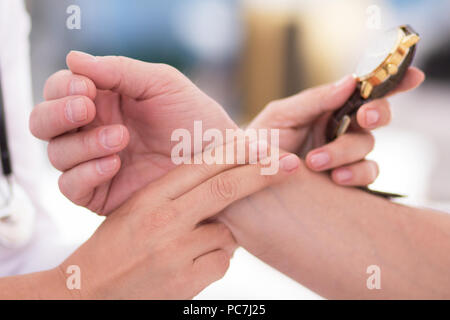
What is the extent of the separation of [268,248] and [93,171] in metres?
0.30

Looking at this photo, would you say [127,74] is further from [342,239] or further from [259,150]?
[342,239]

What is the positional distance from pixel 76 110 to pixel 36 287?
0.24 metres

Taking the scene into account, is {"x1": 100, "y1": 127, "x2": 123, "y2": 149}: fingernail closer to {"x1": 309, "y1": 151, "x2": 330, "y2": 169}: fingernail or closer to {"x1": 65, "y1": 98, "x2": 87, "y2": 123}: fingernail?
{"x1": 65, "y1": 98, "x2": 87, "y2": 123}: fingernail

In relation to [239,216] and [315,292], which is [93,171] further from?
[315,292]

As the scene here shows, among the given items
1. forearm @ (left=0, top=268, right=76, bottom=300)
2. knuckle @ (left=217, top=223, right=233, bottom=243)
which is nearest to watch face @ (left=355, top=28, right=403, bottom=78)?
knuckle @ (left=217, top=223, right=233, bottom=243)

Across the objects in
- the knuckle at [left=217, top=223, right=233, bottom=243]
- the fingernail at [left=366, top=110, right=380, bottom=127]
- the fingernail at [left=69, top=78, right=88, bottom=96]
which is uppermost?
the fingernail at [left=69, top=78, right=88, bottom=96]

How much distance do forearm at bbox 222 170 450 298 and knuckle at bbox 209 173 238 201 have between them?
0.09 m

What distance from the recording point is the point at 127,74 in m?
0.53

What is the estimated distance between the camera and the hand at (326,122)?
649mm

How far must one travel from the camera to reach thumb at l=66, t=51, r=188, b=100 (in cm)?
50

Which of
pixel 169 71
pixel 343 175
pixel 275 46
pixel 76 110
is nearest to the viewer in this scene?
pixel 76 110

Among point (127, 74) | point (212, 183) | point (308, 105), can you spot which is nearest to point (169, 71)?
point (127, 74)

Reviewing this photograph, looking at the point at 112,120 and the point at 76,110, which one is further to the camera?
the point at 112,120

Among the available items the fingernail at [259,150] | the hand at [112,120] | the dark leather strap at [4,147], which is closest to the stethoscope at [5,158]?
the dark leather strap at [4,147]
